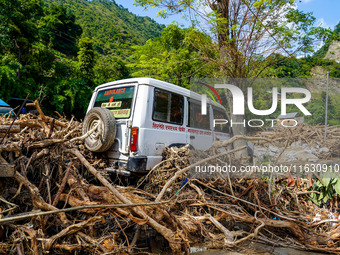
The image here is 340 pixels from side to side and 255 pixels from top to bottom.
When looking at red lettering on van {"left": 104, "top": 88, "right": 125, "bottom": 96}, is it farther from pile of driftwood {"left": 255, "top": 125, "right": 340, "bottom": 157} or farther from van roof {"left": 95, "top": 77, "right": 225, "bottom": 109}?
pile of driftwood {"left": 255, "top": 125, "right": 340, "bottom": 157}

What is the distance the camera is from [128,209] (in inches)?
125

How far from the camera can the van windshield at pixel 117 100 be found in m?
5.37

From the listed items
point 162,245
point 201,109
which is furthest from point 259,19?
point 162,245

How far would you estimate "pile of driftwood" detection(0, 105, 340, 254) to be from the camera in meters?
2.98

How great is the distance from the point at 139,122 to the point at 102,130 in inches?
28.8

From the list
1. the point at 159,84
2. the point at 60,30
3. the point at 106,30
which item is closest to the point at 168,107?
the point at 159,84

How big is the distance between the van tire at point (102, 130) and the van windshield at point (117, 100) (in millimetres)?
407

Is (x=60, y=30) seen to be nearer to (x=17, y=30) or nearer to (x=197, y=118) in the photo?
(x=17, y=30)

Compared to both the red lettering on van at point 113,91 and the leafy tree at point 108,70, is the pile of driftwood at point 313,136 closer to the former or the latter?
the red lettering on van at point 113,91

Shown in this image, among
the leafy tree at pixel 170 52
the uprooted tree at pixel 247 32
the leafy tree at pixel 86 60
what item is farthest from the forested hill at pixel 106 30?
the uprooted tree at pixel 247 32

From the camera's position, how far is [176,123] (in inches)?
228

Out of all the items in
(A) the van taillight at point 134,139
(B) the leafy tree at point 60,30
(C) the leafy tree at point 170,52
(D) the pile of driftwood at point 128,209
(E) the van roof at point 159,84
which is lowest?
(D) the pile of driftwood at point 128,209

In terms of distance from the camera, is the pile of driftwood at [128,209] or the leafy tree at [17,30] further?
the leafy tree at [17,30]

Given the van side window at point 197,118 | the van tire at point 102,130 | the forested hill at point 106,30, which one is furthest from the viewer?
the forested hill at point 106,30
